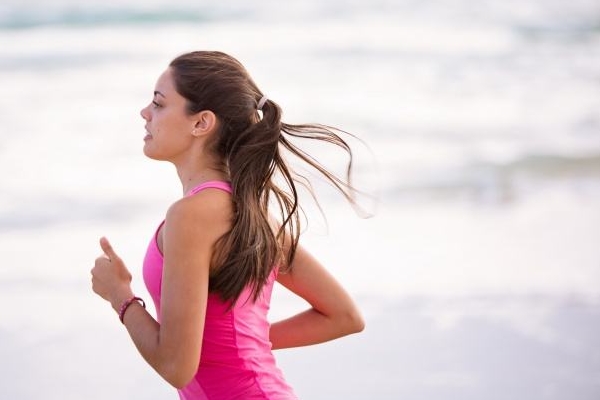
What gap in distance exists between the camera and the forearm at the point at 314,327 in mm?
2539

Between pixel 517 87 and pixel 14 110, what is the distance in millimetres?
3371

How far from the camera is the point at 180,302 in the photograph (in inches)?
80.6

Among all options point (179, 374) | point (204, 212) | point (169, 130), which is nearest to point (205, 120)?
point (169, 130)

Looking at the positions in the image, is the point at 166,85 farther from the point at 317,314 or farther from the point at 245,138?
the point at 317,314

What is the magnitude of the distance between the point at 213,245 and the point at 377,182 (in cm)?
430

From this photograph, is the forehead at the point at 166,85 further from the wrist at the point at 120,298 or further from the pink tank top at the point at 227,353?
Result: the wrist at the point at 120,298

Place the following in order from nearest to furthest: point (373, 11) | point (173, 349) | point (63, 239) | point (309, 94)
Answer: point (173, 349), point (63, 239), point (309, 94), point (373, 11)

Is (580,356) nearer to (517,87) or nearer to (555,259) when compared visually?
(555,259)

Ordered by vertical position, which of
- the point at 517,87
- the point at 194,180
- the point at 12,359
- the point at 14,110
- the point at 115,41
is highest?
the point at 115,41

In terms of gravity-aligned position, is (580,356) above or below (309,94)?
below

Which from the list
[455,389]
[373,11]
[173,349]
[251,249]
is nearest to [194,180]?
[251,249]

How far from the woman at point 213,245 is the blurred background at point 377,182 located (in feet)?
→ 5.98

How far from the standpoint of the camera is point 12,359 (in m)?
4.18

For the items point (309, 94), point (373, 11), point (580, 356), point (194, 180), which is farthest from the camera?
point (373, 11)
